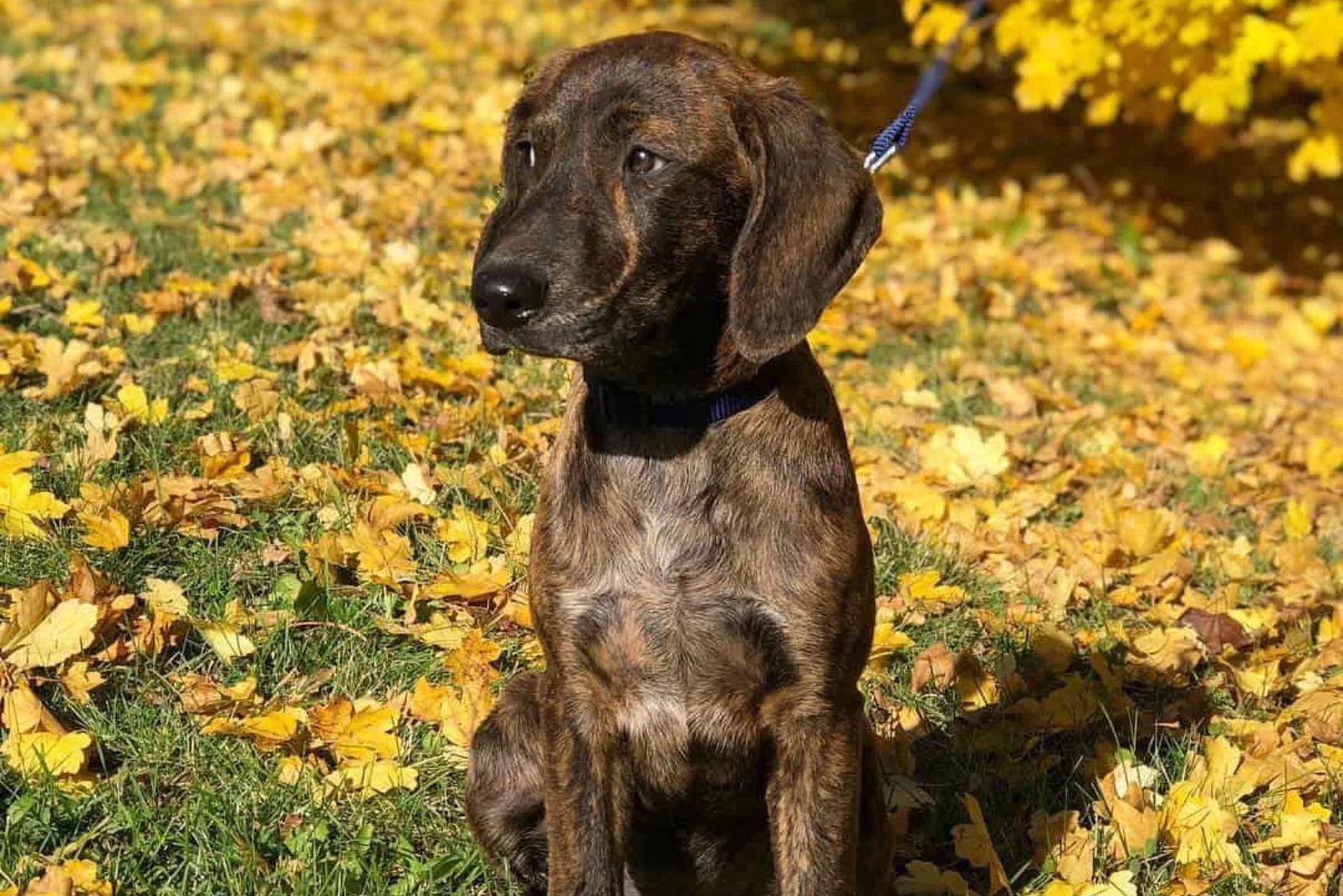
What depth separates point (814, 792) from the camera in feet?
9.86

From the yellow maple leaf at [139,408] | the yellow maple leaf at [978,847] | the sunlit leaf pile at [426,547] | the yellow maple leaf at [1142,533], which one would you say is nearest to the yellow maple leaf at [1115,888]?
the sunlit leaf pile at [426,547]

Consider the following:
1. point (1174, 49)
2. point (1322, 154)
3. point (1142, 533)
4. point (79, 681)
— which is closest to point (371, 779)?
point (79, 681)

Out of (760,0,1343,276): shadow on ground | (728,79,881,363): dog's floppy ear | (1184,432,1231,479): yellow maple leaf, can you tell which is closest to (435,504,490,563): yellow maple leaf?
(728,79,881,363): dog's floppy ear

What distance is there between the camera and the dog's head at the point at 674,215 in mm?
2883

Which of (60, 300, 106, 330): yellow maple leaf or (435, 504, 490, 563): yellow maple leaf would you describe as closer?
(435, 504, 490, 563): yellow maple leaf

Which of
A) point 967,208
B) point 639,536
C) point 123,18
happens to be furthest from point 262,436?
point 123,18

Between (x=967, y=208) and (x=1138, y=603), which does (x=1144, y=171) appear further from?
(x=1138, y=603)

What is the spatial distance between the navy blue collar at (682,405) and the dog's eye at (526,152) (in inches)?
17.1

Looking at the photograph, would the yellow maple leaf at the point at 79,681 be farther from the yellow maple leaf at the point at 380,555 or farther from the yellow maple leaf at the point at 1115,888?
the yellow maple leaf at the point at 1115,888

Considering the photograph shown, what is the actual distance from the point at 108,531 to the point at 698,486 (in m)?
1.62

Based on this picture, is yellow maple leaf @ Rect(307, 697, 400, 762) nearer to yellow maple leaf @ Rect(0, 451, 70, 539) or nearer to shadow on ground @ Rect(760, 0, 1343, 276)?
yellow maple leaf @ Rect(0, 451, 70, 539)

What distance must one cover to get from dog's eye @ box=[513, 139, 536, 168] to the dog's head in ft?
0.06

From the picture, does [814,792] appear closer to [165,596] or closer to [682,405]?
[682,405]

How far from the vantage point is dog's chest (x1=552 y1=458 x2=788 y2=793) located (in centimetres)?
298
